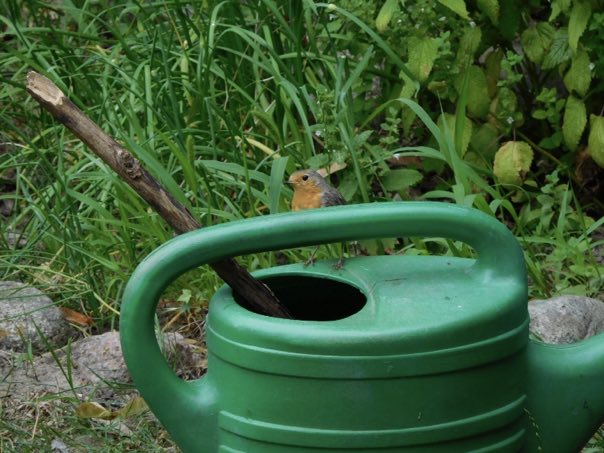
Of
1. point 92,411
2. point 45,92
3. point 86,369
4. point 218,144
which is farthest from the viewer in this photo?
point 218,144

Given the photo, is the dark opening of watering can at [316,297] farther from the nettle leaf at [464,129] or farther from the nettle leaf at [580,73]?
the nettle leaf at [580,73]

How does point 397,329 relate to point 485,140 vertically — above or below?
above

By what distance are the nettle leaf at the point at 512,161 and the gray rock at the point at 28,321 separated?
4.49 feet

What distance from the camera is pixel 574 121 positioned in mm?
3516

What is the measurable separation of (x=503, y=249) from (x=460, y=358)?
0.22m

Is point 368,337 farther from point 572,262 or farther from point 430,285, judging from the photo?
point 572,262

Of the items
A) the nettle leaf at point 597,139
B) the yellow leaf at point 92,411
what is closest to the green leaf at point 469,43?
the nettle leaf at point 597,139

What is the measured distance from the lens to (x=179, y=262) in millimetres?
Answer: 1810

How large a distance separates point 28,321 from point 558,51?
5.68ft

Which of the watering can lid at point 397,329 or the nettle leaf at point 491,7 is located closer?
the watering can lid at point 397,329

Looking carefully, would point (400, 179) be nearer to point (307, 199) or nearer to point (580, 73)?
point (580, 73)

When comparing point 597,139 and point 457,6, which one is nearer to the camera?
point 457,6

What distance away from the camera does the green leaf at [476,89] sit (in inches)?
141

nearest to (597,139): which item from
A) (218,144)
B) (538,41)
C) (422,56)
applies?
(538,41)
